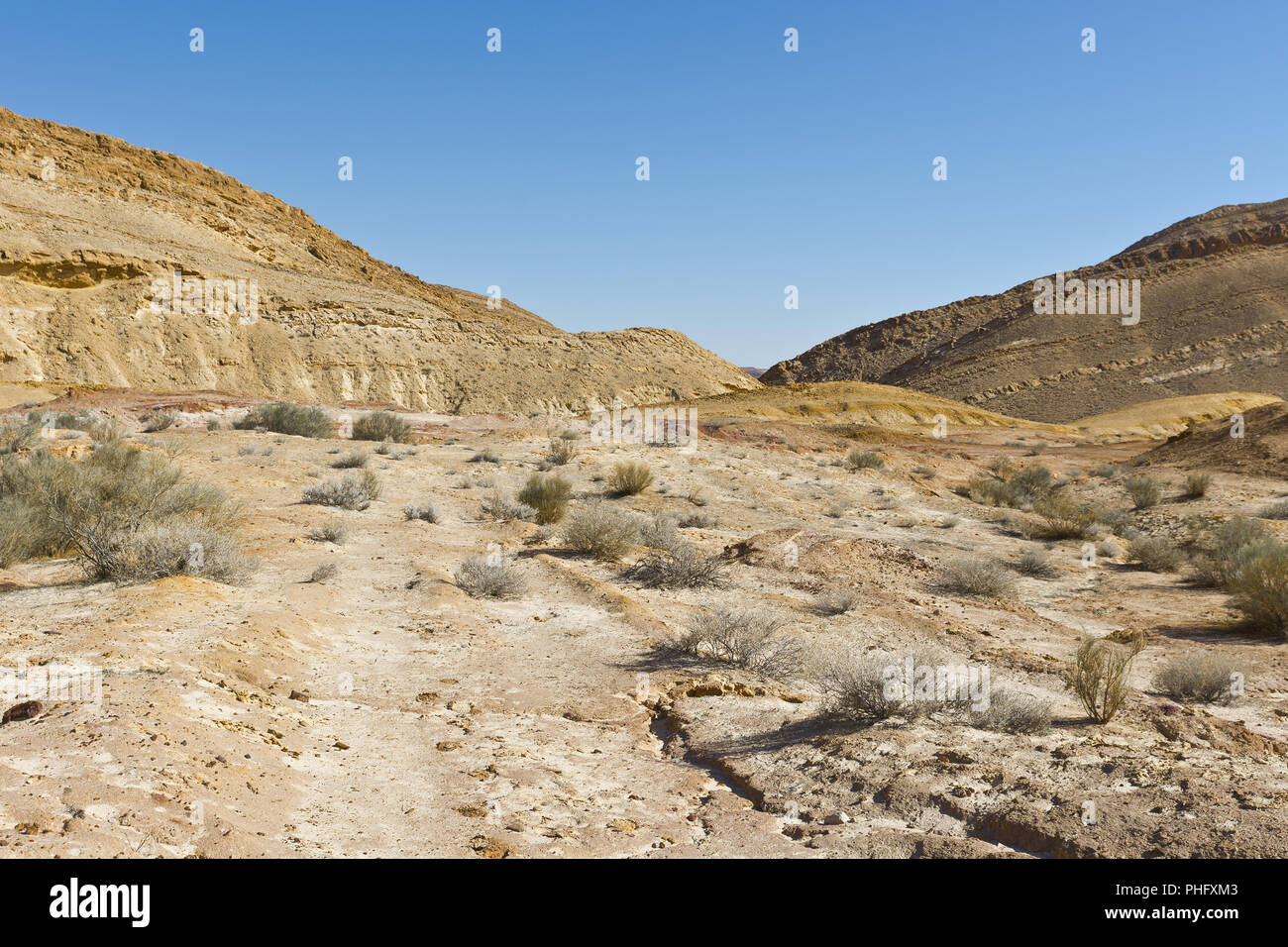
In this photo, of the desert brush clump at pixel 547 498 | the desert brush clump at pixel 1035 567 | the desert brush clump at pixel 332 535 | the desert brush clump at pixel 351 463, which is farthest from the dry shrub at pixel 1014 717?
the desert brush clump at pixel 351 463

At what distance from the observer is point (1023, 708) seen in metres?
4.96

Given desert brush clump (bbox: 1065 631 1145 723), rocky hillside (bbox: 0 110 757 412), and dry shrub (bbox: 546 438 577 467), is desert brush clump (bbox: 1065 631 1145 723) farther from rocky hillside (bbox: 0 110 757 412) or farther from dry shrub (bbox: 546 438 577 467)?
rocky hillside (bbox: 0 110 757 412)

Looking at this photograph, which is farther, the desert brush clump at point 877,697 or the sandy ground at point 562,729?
the desert brush clump at point 877,697

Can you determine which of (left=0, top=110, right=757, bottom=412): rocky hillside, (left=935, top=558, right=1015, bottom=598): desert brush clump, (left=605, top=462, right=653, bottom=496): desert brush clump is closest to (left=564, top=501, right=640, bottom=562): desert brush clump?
(left=935, top=558, right=1015, bottom=598): desert brush clump

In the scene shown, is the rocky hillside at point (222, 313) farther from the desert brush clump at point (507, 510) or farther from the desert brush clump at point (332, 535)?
the desert brush clump at point (332, 535)

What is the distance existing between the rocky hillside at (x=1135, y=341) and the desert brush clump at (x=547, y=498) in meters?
61.5

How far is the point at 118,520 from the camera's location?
7926 mm

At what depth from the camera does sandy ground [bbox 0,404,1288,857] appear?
11.3 ft

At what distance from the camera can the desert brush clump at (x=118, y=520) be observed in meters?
7.10

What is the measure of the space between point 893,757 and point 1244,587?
655 cm

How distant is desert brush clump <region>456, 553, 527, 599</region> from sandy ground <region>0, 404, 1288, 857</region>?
0.64 ft

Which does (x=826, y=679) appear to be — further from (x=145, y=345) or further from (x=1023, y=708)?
(x=145, y=345)

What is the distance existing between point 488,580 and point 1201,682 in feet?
19.8
